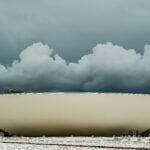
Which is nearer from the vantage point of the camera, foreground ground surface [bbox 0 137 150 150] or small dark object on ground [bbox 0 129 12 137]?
foreground ground surface [bbox 0 137 150 150]

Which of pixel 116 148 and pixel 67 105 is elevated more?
pixel 67 105

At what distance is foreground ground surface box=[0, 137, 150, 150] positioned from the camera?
623cm

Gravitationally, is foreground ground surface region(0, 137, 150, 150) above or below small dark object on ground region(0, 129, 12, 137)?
below

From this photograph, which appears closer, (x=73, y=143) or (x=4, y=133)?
(x=73, y=143)

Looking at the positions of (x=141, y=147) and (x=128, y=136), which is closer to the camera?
(x=141, y=147)

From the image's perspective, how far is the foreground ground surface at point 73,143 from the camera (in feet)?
20.4

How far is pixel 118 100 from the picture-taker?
269 inches

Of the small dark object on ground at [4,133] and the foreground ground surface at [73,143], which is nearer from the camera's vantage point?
the foreground ground surface at [73,143]

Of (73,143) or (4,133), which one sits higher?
(4,133)

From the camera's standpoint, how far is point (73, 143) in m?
6.48

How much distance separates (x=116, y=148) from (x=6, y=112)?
1.34m

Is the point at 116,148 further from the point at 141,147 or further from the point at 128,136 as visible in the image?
the point at 128,136

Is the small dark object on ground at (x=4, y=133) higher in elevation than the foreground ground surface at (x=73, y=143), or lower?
higher

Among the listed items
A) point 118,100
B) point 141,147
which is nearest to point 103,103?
point 118,100
